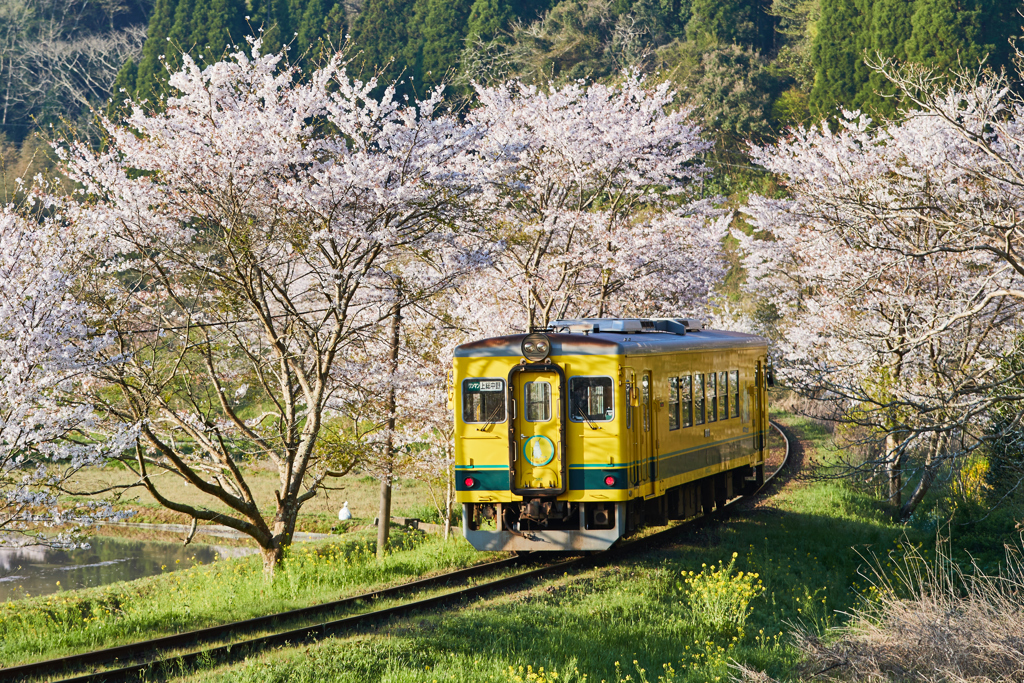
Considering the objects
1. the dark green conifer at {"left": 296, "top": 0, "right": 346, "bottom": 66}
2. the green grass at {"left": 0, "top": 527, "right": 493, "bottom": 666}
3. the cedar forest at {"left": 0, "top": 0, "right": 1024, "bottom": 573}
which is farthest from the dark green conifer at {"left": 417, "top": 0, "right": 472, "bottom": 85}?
the green grass at {"left": 0, "top": 527, "right": 493, "bottom": 666}

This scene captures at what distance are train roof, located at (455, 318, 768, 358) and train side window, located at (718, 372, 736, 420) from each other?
1.46 ft

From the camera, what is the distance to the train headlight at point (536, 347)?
430 inches

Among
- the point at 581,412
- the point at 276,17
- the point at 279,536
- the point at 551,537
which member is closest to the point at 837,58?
the point at 276,17

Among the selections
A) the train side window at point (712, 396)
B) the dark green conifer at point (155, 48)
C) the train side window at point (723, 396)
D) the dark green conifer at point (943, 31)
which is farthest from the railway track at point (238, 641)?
→ the dark green conifer at point (155, 48)

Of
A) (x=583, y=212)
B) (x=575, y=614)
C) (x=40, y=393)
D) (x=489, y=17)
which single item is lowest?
(x=575, y=614)

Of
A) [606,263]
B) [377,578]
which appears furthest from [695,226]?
[377,578]

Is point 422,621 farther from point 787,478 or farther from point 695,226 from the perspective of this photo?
point 787,478

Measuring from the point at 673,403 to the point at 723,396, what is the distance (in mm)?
2025

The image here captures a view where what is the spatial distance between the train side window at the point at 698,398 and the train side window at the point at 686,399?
14 cm

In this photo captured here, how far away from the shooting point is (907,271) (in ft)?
50.2

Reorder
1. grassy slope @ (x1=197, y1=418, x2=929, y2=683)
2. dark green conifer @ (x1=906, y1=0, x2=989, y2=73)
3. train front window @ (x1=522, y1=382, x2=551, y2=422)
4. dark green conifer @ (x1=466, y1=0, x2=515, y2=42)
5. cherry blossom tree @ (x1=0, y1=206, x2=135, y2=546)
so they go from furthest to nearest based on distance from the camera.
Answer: dark green conifer @ (x1=466, y1=0, x2=515, y2=42)
dark green conifer @ (x1=906, y1=0, x2=989, y2=73)
train front window @ (x1=522, y1=382, x2=551, y2=422)
cherry blossom tree @ (x1=0, y1=206, x2=135, y2=546)
grassy slope @ (x1=197, y1=418, x2=929, y2=683)

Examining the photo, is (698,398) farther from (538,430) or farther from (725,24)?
(725,24)

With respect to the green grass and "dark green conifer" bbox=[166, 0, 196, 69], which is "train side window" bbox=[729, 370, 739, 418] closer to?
the green grass

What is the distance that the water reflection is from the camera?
18570mm
